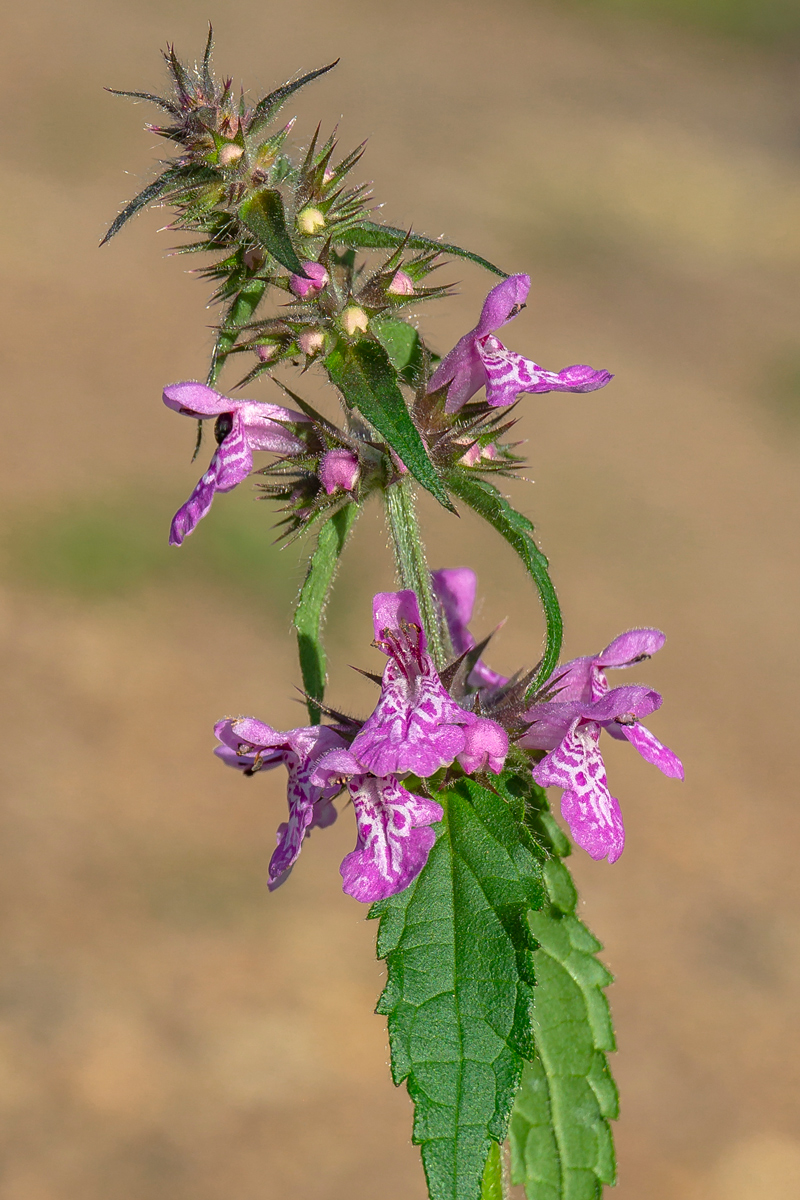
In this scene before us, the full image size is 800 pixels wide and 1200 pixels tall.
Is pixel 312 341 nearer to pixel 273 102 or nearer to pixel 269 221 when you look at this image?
pixel 269 221

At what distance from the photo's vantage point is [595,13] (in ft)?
99.8

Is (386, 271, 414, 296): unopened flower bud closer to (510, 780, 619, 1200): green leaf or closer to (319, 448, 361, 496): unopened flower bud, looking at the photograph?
(319, 448, 361, 496): unopened flower bud

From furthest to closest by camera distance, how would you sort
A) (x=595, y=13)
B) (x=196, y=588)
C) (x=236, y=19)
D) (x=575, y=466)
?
(x=595, y=13)
(x=236, y=19)
(x=575, y=466)
(x=196, y=588)

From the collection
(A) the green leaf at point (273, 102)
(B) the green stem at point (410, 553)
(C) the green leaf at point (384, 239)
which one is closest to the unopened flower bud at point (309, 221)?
(C) the green leaf at point (384, 239)

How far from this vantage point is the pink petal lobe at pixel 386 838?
183 cm

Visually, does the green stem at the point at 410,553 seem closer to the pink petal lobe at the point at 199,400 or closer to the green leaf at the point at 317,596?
the green leaf at the point at 317,596

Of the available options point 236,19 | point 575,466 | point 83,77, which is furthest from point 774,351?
point 236,19

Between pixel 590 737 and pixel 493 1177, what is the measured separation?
2.56 feet

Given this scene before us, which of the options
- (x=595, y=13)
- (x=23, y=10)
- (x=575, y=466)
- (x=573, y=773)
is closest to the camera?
(x=573, y=773)

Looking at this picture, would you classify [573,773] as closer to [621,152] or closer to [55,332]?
[55,332]

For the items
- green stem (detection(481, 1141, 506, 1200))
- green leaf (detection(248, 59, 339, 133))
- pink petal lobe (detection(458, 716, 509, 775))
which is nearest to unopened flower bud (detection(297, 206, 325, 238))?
green leaf (detection(248, 59, 339, 133))

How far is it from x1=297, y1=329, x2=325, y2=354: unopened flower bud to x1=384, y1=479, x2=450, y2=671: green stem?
0.32m

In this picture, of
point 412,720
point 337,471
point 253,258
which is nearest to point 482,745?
point 412,720

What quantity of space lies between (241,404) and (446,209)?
18325 millimetres
